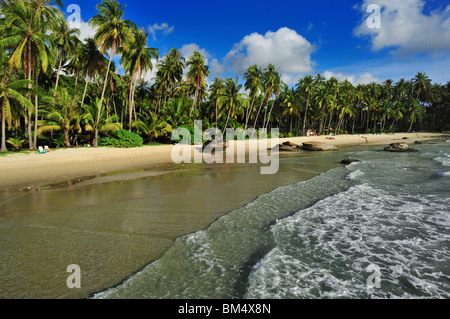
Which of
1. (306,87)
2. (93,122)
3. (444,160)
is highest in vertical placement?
(306,87)

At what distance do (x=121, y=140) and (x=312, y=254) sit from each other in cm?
2378

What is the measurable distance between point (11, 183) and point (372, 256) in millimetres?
14588

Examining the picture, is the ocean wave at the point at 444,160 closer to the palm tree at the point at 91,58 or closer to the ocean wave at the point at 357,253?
the ocean wave at the point at 357,253

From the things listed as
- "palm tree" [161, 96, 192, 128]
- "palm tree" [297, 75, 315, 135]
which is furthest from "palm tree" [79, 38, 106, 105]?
"palm tree" [297, 75, 315, 135]

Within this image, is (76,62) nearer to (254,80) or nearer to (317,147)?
(254,80)

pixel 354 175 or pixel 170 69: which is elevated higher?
pixel 170 69

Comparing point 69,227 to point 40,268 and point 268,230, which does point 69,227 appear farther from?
point 268,230

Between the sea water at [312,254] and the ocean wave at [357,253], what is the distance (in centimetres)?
2

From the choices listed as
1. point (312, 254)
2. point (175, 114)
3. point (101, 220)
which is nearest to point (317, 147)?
point (175, 114)

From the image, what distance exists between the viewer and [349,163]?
17672mm

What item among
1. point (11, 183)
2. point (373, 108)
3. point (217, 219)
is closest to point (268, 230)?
point (217, 219)

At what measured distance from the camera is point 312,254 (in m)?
4.84

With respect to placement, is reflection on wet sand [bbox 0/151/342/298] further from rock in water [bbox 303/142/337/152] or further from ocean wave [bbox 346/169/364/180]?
rock in water [bbox 303/142/337/152]

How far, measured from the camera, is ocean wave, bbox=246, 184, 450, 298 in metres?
3.77
